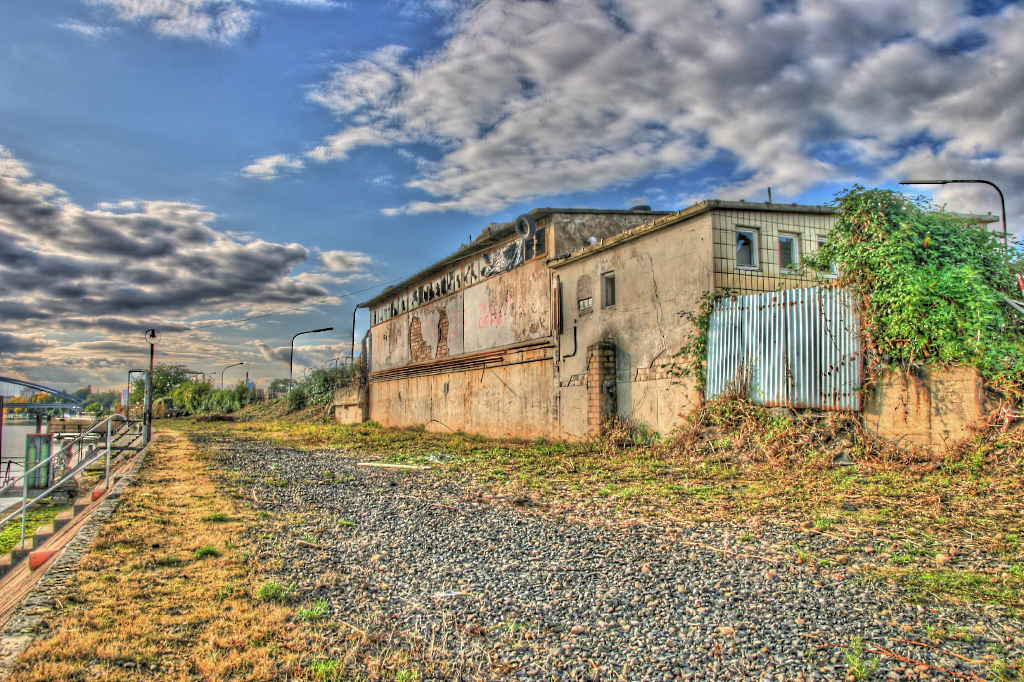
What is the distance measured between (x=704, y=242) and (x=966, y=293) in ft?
A: 13.3

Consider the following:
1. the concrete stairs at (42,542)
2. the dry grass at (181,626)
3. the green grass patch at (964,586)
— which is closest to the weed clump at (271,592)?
the dry grass at (181,626)

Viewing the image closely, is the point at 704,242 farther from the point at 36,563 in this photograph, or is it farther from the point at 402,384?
the point at 402,384

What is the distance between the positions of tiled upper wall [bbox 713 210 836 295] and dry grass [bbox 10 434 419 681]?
8772mm

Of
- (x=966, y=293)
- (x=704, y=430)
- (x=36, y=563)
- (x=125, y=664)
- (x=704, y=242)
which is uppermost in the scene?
(x=704, y=242)

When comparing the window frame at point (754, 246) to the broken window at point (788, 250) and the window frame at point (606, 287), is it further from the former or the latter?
the window frame at point (606, 287)

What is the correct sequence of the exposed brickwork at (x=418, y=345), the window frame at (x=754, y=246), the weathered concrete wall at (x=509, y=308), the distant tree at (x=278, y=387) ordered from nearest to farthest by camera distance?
the window frame at (x=754, y=246), the weathered concrete wall at (x=509, y=308), the exposed brickwork at (x=418, y=345), the distant tree at (x=278, y=387)

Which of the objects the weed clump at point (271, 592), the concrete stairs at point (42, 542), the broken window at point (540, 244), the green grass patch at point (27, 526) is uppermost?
the broken window at point (540, 244)

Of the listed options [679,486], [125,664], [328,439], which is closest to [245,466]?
[328,439]

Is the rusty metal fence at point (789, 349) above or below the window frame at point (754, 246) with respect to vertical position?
below

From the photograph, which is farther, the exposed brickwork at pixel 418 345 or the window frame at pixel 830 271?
the exposed brickwork at pixel 418 345

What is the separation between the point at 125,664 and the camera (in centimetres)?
317

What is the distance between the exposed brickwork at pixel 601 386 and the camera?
12.7m

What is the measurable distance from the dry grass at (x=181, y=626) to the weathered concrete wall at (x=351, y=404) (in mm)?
22829

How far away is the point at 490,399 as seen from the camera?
1770 centimetres
